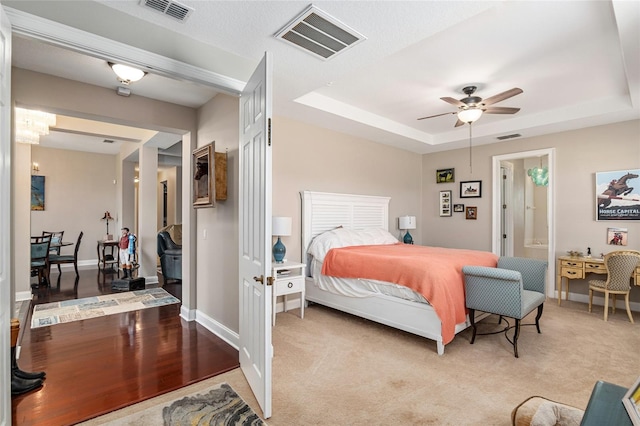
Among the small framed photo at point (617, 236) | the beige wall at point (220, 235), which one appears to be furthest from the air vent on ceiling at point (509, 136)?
the beige wall at point (220, 235)

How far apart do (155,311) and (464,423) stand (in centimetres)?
385

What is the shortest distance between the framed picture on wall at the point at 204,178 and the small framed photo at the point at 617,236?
5.38 metres

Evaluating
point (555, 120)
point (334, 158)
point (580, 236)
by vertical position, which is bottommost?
point (580, 236)

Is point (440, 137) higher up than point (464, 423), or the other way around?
point (440, 137)

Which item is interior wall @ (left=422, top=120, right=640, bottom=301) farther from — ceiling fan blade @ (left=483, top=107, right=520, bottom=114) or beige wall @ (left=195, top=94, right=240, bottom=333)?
beige wall @ (left=195, top=94, right=240, bottom=333)

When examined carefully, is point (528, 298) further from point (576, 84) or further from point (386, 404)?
point (576, 84)

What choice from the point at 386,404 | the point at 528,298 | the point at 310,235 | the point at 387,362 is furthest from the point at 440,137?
the point at 386,404

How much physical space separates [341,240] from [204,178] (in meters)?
1.99

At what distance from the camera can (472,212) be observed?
6.17 meters

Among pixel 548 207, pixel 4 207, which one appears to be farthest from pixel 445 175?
pixel 4 207

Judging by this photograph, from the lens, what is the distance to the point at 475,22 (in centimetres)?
262

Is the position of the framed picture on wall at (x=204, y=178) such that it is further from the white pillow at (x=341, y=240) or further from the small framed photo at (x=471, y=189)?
the small framed photo at (x=471, y=189)

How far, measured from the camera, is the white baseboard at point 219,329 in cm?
322

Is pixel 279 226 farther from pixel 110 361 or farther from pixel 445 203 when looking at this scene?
pixel 445 203
